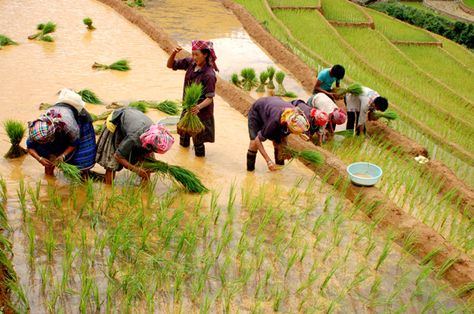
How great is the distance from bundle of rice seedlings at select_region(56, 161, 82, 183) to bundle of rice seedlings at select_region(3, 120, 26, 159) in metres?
0.65

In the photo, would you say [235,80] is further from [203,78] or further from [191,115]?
[191,115]

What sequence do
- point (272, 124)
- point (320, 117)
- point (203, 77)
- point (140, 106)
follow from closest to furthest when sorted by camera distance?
point (272, 124) < point (203, 77) < point (320, 117) < point (140, 106)

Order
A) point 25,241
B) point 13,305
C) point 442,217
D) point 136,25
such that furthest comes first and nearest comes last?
point 136,25 < point 442,217 < point 25,241 < point 13,305

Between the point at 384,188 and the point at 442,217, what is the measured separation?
620 mm

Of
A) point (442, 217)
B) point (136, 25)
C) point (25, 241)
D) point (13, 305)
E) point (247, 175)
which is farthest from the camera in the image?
point (136, 25)

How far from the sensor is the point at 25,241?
3.55m

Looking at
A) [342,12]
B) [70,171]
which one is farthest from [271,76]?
[342,12]

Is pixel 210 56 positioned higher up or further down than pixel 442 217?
higher up

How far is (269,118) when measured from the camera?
4762mm

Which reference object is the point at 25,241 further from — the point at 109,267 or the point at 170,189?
the point at 170,189

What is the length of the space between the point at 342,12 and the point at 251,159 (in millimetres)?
10713

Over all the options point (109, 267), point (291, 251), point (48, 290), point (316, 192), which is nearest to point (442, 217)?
point (316, 192)

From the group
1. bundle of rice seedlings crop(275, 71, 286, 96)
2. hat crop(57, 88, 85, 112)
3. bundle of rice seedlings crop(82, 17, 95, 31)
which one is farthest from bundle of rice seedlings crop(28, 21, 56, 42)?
hat crop(57, 88, 85, 112)

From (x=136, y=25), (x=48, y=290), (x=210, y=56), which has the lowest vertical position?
(x=136, y=25)
